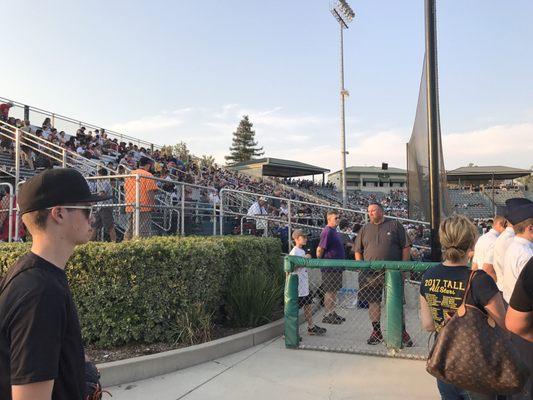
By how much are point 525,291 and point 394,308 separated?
357 cm

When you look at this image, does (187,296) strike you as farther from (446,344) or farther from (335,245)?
(446,344)

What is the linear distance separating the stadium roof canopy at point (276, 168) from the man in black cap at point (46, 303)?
3441cm

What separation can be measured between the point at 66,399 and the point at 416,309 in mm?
7295

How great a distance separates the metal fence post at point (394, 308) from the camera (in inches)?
221

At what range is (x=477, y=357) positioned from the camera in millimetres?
2420

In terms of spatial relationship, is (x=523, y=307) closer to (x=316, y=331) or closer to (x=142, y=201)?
(x=316, y=331)

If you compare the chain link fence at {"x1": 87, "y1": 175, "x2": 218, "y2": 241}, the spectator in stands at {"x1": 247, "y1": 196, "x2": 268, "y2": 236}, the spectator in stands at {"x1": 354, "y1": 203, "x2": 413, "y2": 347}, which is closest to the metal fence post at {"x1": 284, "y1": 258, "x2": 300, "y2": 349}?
the spectator in stands at {"x1": 354, "y1": 203, "x2": 413, "y2": 347}

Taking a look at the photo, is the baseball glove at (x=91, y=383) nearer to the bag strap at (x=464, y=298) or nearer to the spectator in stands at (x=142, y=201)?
the bag strap at (x=464, y=298)

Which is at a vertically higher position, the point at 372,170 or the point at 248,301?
the point at 372,170

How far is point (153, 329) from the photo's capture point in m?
5.32

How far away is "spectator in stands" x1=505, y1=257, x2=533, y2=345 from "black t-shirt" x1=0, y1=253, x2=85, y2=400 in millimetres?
2019

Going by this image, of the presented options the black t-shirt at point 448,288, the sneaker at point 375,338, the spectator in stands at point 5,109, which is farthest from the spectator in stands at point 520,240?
the spectator in stands at point 5,109

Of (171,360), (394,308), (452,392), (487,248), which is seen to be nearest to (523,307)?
(452,392)

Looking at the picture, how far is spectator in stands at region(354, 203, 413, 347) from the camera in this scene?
19.6 feet
